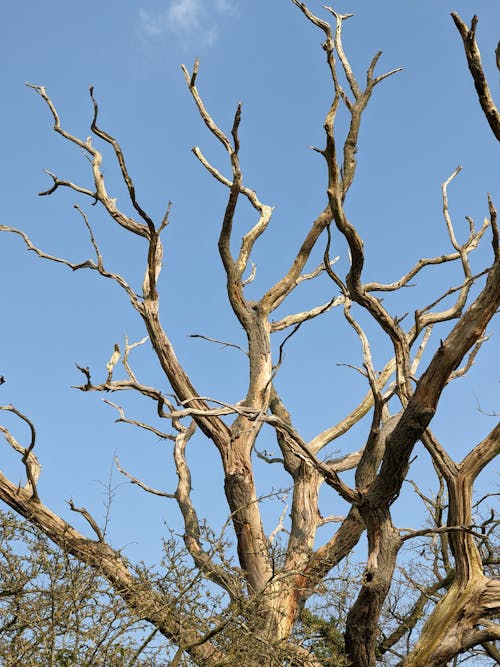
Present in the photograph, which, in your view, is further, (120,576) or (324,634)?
(324,634)

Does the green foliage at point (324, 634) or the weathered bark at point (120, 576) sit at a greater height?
the green foliage at point (324, 634)

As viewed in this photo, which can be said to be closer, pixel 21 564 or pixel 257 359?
pixel 21 564

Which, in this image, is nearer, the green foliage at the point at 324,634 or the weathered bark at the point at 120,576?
the weathered bark at the point at 120,576

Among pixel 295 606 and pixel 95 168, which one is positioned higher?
pixel 95 168

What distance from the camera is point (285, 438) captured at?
10484mm

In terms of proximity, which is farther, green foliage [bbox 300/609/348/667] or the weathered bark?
green foliage [bbox 300/609/348/667]

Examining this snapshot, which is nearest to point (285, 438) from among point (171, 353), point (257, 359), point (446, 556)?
point (257, 359)

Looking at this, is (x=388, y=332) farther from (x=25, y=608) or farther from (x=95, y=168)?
(x=95, y=168)

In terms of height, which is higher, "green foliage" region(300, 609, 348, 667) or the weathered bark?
"green foliage" region(300, 609, 348, 667)

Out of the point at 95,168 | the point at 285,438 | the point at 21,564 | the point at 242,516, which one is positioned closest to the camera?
the point at 21,564

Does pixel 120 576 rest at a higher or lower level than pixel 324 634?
lower

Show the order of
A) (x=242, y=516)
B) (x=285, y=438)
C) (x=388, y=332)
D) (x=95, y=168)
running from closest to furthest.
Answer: (x=388, y=332), (x=242, y=516), (x=285, y=438), (x=95, y=168)

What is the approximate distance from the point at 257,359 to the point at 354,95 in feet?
11.8

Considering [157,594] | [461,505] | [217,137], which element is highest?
[217,137]
